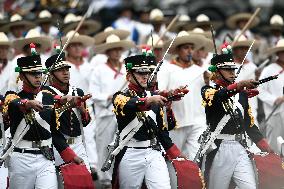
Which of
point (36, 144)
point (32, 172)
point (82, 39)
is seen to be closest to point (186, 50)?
point (82, 39)

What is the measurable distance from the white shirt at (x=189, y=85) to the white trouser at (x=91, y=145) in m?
1.48

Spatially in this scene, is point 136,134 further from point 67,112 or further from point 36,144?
point 36,144

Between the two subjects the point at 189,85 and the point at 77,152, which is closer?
the point at 77,152

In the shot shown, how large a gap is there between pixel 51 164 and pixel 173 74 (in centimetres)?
469

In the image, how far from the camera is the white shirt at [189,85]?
17000mm

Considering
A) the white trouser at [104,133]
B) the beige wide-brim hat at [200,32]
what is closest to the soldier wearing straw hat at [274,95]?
the beige wide-brim hat at [200,32]

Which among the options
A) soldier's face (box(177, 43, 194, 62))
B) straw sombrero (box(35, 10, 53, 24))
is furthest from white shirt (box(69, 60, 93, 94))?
straw sombrero (box(35, 10, 53, 24))

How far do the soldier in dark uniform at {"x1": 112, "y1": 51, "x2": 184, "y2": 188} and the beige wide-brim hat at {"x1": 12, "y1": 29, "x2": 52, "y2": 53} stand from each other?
421 centimetres

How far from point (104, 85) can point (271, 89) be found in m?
2.81

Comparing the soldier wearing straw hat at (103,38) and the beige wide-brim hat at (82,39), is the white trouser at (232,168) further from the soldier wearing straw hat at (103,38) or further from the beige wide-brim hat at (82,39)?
the soldier wearing straw hat at (103,38)

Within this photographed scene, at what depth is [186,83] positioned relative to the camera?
17.0 metres

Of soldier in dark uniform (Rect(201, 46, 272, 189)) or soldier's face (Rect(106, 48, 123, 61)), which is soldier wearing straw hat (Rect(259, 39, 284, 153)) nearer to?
soldier's face (Rect(106, 48, 123, 61))

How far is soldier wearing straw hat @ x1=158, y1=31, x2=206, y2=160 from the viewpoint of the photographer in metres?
16.9

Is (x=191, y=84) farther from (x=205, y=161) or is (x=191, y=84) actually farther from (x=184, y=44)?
(x=205, y=161)
